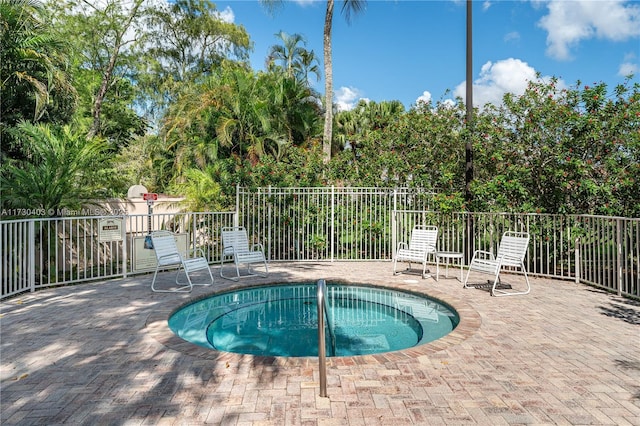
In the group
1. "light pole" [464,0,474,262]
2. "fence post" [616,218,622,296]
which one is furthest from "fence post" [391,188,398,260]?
"fence post" [616,218,622,296]

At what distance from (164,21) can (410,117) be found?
2149 cm

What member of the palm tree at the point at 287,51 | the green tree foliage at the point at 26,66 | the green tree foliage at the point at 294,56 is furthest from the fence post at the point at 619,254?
the palm tree at the point at 287,51

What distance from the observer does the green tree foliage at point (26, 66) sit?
7.98 metres

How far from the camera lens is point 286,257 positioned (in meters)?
10.2

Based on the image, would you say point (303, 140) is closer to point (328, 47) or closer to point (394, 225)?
point (328, 47)

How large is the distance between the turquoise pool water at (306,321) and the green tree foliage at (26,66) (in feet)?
21.6

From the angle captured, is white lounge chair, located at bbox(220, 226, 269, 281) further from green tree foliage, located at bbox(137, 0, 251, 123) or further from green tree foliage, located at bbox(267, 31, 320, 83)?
green tree foliage, located at bbox(267, 31, 320, 83)

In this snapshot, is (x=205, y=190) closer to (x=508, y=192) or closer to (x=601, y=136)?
(x=508, y=192)

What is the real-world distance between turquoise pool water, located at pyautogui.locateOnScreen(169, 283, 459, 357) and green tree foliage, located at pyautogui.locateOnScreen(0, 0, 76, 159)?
21.6ft

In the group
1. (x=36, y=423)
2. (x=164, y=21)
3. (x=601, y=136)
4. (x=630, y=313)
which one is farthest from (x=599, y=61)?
(x=164, y=21)

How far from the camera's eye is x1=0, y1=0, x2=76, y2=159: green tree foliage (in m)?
7.98

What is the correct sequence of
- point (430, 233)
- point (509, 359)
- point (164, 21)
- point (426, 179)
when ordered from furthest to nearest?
point (164, 21) < point (426, 179) < point (430, 233) < point (509, 359)

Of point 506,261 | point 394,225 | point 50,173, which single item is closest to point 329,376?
point 506,261

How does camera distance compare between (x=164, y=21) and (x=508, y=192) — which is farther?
(x=164, y=21)
